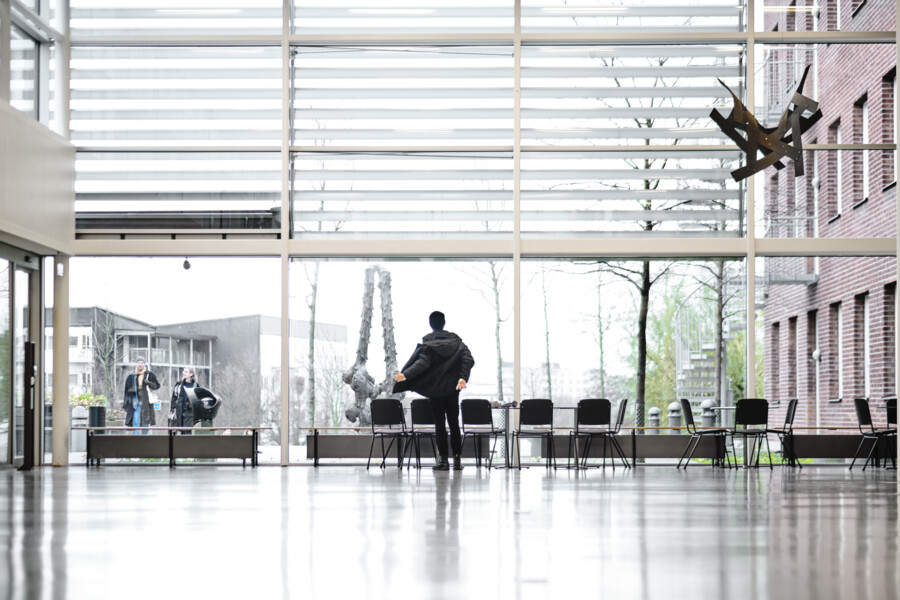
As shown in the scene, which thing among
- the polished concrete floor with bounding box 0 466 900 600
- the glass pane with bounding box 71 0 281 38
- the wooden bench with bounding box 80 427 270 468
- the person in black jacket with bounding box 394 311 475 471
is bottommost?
the wooden bench with bounding box 80 427 270 468

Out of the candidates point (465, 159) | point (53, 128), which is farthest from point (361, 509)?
point (53, 128)

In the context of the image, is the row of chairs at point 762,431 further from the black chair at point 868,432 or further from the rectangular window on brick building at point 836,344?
the rectangular window on brick building at point 836,344

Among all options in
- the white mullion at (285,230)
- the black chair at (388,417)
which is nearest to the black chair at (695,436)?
the black chair at (388,417)

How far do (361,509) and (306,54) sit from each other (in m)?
8.36

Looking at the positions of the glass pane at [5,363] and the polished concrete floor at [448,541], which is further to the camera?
the glass pane at [5,363]

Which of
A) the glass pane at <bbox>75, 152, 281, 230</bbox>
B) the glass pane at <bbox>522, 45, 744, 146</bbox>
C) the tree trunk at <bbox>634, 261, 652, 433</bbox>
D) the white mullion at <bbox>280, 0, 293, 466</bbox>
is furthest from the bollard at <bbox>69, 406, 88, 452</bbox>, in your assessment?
the tree trunk at <bbox>634, 261, 652, 433</bbox>

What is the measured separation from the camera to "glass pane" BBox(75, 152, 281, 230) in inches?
531

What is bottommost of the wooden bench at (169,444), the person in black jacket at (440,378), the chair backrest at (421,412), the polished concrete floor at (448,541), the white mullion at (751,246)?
the wooden bench at (169,444)

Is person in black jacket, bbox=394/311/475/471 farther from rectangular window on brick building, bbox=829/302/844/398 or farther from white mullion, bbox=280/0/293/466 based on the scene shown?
rectangular window on brick building, bbox=829/302/844/398

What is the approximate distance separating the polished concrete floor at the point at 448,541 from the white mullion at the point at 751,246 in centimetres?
415

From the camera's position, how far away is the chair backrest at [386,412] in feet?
39.1

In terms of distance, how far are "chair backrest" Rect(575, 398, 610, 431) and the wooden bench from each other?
13.0 feet

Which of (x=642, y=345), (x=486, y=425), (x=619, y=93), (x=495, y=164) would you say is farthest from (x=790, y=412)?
(x=495, y=164)

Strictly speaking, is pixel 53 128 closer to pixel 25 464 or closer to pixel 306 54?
pixel 306 54
